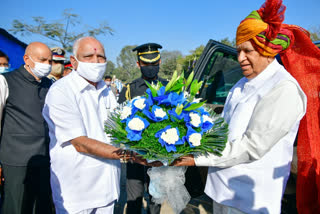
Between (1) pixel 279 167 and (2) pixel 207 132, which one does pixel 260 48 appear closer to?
(2) pixel 207 132

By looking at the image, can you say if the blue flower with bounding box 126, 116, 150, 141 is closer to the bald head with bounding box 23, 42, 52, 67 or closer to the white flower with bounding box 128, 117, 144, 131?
the white flower with bounding box 128, 117, 144, 131

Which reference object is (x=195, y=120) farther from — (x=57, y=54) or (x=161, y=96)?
(x=57, y=54)

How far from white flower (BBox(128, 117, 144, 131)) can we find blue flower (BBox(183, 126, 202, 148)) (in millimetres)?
333

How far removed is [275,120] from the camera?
1.45 m

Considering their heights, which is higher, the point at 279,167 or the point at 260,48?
the point at 260,48

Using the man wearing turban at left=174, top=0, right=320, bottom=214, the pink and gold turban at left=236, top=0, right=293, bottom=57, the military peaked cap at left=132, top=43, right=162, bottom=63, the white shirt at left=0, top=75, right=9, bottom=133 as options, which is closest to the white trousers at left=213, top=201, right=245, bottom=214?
the man wearing turban at left=174, top=0, right=320, bottom=214

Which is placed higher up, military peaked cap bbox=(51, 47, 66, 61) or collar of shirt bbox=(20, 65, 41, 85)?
military peaked cap bbox=(51, 47, 66, 61)

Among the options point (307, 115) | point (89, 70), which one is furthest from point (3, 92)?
point (307, 115)

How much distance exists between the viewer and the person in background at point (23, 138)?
2711 millimetres

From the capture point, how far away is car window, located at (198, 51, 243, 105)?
3921mm

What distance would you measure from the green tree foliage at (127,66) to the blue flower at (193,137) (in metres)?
45.6

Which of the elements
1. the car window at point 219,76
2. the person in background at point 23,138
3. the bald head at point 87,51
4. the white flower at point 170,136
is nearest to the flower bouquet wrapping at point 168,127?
the white flower at point 170,136

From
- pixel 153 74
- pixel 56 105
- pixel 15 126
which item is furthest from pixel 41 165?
pixel 153 74

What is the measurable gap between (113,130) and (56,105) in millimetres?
697
